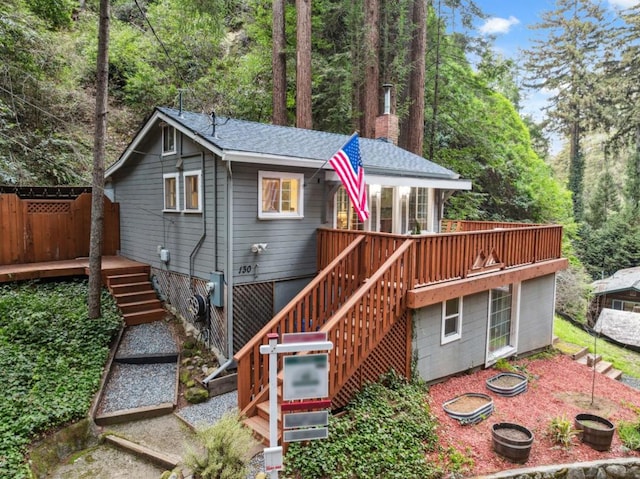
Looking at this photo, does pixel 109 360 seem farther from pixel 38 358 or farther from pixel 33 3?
pixel 33 3

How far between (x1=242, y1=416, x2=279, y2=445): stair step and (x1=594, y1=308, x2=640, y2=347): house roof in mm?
A: 15112

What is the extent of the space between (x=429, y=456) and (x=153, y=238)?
799 cm

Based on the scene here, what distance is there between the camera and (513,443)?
225 inches

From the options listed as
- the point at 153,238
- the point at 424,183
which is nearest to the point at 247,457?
the point at 153,238

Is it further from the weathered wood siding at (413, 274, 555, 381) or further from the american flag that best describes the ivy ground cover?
the weathered wood siding at (413, 274, 555, 381)

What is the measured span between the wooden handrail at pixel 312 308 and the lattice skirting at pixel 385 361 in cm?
111

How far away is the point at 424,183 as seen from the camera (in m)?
10.5

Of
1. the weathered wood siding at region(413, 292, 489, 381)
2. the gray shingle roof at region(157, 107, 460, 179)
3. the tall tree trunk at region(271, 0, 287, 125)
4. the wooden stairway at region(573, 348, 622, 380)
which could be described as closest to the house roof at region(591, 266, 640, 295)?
the wooden stairway at region(573, 348, 622, 380)

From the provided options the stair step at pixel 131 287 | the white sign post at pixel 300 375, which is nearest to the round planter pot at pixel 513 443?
the white sign post at pixel 300 375

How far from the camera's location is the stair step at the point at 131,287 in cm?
964

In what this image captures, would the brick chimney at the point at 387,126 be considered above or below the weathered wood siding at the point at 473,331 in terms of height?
above

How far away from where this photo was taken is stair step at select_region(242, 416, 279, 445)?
18.2 feet

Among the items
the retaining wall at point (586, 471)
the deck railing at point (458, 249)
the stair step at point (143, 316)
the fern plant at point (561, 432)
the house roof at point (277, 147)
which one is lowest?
the retaining wall at point (586, 471)

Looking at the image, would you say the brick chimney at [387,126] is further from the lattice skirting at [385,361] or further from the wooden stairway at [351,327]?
the lattice skirting at [385,361]
